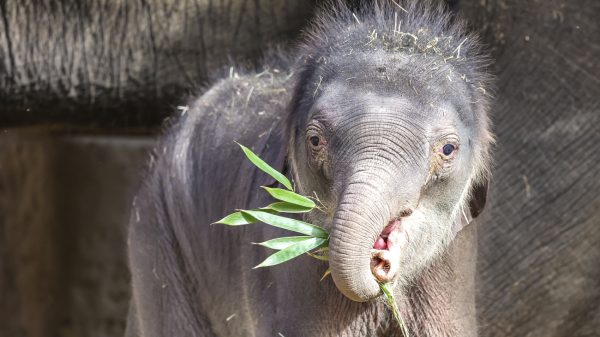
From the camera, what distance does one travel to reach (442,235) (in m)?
3.27

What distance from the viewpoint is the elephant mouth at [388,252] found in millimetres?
2914

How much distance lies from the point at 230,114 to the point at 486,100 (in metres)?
0.90

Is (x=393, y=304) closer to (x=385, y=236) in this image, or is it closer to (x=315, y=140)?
(x=385, y=236)

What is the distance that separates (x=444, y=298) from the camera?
3.39 m

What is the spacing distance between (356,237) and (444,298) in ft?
2.24

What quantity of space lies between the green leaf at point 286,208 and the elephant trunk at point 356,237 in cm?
32

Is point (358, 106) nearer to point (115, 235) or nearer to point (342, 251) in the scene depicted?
point (342, 251)

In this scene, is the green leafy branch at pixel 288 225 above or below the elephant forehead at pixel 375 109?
below

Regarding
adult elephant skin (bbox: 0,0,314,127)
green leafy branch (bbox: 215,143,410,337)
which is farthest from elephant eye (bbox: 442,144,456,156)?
adult elephant skin (bbox: 0,0,314,127)

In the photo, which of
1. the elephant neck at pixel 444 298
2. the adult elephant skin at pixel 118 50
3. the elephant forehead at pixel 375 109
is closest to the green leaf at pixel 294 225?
the elephant forehead at pixel 375 109

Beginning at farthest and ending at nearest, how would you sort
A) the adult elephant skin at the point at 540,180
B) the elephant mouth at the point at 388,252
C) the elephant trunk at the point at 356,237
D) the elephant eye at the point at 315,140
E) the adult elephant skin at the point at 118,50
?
1. the adult elephant skin at the point at 118,50
2. the adult elephant skin at the point at 540,180
3. the elephant eye at the point at 315,140
4. the elephant mouth at the point at 388,252
5. the elephant trunk at the point at 356,237

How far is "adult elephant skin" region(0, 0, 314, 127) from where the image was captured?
447cm

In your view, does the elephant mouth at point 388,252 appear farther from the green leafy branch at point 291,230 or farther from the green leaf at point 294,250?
the green leaf at point 294,250

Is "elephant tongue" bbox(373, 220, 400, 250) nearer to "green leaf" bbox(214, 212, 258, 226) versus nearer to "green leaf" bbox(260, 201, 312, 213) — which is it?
"green leaf" bbox(260, 201, 312, 213)
